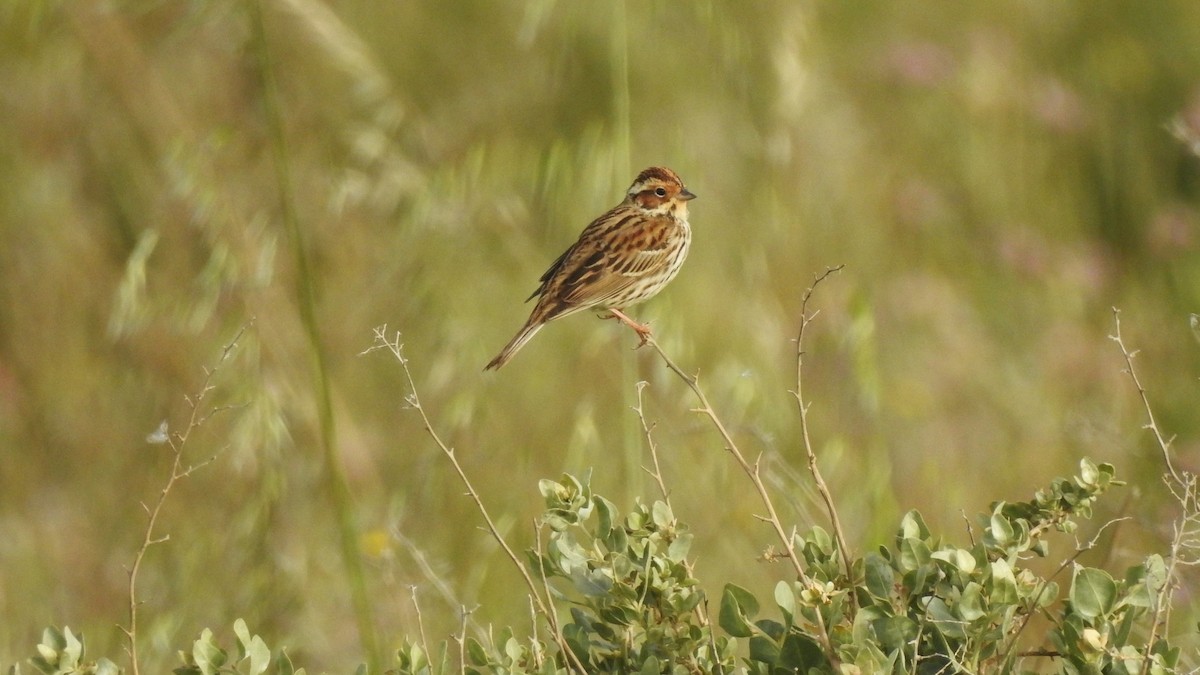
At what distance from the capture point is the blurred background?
3.83 m

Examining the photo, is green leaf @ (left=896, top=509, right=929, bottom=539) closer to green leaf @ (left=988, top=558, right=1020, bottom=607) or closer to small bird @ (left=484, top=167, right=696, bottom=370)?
green leaf @ (left=988, top=558, right=1020, bottom=607)

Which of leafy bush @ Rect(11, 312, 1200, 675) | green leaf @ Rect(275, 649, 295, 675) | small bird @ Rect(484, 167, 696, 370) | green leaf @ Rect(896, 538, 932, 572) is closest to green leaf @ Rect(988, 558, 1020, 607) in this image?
leafy bush @ Rect(11, 312, 1200, 675)

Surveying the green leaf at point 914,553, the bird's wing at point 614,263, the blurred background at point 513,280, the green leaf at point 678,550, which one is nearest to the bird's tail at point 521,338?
the bird's wing at point 614,263

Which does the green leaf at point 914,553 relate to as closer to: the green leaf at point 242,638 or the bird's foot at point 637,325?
the green leaf at point 242,638

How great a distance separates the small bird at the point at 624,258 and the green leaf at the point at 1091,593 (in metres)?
1.61

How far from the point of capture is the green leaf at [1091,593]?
1.94 meters

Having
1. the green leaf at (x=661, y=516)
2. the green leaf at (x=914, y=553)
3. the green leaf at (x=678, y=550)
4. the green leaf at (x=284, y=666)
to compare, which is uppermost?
the green leaf at (x=914, y=553)

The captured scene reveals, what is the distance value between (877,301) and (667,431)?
1.91m

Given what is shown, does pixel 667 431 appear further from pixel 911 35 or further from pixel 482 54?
pixel 911 35

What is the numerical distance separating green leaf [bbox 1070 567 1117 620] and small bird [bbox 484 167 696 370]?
5.28 feet

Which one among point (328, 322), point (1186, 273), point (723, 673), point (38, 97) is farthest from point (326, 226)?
point (723, 673)

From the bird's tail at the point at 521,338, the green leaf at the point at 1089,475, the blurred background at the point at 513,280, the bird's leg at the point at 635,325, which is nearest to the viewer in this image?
the green leaf at the point at 1089,475

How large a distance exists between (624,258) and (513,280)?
0.67m

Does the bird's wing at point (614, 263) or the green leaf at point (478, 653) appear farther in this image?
the bird's wing at point (614, 263)
